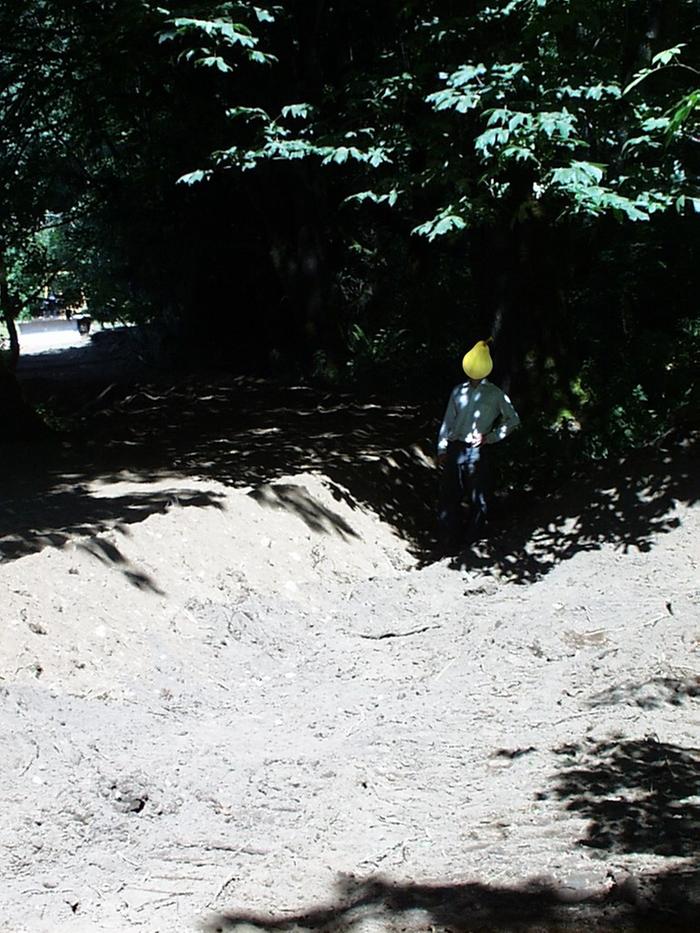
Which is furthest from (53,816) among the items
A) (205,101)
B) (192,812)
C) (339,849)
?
(205,101)

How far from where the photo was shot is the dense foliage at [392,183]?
928 centimetres

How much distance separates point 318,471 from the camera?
1141cm

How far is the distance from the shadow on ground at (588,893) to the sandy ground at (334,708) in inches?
0.7

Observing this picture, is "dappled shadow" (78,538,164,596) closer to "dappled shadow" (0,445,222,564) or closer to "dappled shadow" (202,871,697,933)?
"dappled shadow" (0,445,222,564)

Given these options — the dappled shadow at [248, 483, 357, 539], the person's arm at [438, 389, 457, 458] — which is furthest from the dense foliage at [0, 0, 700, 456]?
the dappled shadow at [248, 483, 357, 539]

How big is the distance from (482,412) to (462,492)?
0.95 m

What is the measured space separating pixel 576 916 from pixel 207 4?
9011 millimetres

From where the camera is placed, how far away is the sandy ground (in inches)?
178

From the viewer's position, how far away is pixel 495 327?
11953mm

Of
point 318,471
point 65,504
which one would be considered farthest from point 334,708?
point 318,471

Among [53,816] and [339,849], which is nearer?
[339,849]

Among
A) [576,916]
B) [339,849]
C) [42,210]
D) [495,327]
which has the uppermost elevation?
[42,210]

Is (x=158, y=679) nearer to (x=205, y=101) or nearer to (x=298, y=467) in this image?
(x=298, y=467)

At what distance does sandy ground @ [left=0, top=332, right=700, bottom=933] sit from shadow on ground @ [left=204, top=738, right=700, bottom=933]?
17 millimetres
